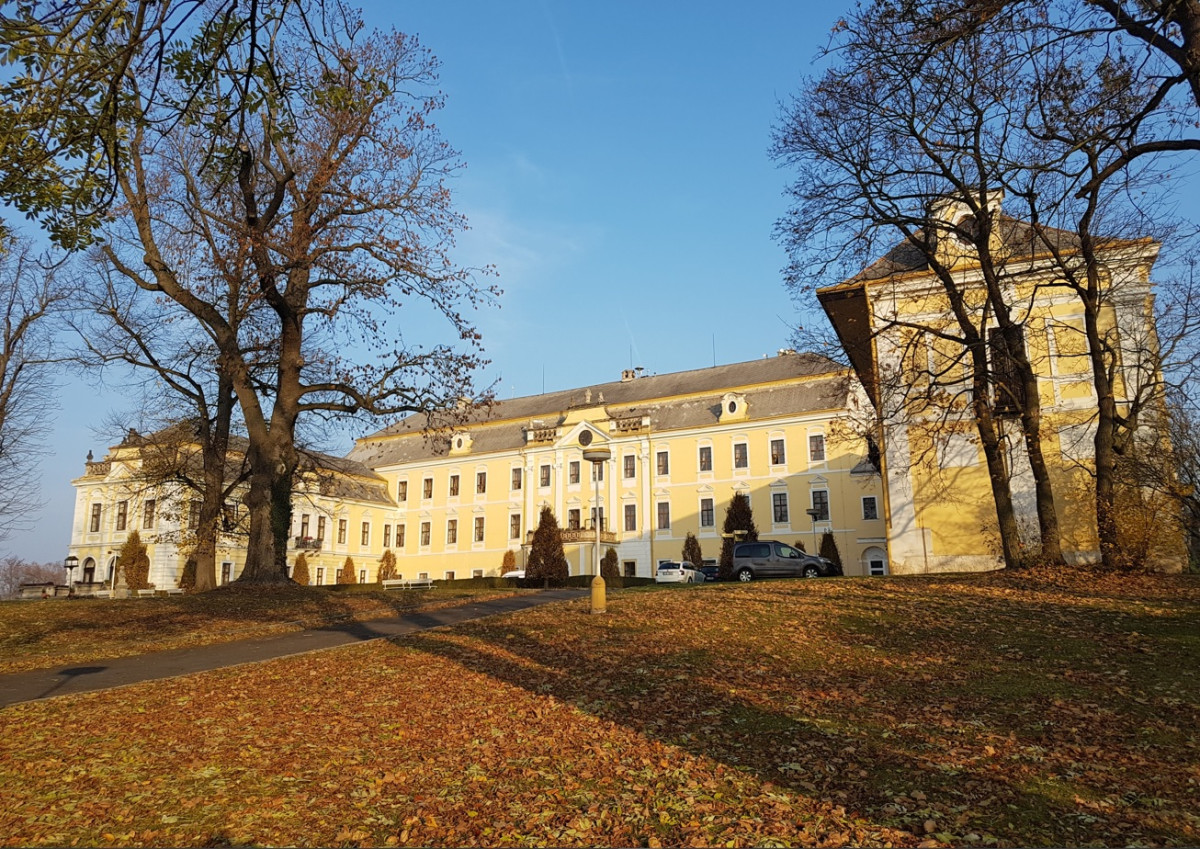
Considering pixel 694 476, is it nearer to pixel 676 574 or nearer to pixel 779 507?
pixel 779 507

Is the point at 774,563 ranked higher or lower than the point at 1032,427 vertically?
lower

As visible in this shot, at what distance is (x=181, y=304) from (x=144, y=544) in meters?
40.5

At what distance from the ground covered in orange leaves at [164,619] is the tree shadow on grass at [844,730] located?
18.8ft

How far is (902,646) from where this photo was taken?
11.5 meters

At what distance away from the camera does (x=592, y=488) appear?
2339 inches

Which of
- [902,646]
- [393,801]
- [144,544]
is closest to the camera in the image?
[393,801]

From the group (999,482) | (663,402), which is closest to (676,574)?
(663,402)

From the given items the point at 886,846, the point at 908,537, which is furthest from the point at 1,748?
the point at 908,537

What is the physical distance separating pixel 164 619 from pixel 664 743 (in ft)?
45.9

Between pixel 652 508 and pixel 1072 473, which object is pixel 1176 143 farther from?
pixel 652 508

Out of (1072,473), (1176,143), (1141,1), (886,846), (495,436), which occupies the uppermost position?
(495,436)

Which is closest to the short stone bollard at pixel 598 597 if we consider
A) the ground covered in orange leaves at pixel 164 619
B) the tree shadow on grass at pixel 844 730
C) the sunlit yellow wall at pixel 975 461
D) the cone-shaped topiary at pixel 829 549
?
the tree shadow on grass at pixel 844 730

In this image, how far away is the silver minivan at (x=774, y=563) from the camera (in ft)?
100

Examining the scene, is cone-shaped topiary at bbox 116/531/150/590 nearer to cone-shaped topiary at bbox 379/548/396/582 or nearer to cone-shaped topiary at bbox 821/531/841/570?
cone-shaped topiary at bbox 379/548/396/582
